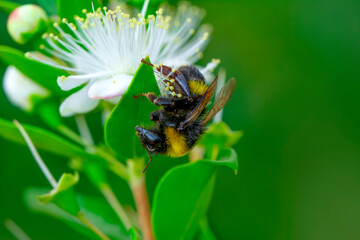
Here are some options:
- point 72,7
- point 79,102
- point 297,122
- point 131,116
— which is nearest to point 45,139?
point 79,102

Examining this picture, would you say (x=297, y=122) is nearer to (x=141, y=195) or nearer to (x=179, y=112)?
(x=141, y=195)

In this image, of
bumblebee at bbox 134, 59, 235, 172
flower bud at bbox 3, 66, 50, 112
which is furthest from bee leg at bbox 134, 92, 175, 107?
flower bud at bbox 3, 66, 50, 112

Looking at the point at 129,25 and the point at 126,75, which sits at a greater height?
the point at 129,25

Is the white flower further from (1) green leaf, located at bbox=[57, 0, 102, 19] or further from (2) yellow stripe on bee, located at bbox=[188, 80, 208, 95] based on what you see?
(2) yellow stripe on bee, located at bbox=[188, 80, 208, 95]

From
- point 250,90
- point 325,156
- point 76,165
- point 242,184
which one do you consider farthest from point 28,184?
point 325,156

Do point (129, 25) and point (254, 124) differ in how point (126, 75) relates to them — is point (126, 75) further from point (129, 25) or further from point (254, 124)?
point (254, 124)
